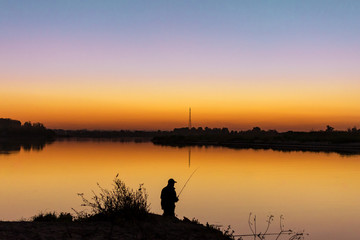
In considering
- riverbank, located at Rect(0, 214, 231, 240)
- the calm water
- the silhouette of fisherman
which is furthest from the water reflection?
riverbank, located at Rect(0, 214, 231, 240)

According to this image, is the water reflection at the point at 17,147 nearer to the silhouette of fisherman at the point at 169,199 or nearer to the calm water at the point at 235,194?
the calm water at the point at 235,194

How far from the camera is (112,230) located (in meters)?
8.12

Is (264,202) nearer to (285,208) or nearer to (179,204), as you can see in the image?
(285,208)

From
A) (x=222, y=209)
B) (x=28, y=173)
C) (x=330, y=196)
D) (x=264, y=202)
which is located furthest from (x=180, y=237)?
(x=28, y=173)

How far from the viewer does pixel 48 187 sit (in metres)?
21.0

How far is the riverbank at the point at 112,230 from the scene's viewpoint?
24.7 ft

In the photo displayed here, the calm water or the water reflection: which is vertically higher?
the water reflection

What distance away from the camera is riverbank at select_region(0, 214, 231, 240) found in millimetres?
7520

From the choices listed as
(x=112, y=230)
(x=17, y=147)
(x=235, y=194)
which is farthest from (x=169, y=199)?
(x=17, y=147)

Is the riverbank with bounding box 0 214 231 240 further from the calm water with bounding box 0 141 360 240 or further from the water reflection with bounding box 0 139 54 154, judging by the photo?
the water reflection with bounding box 0 139 54 154

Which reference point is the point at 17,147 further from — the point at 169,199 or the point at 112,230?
the point at 112,230

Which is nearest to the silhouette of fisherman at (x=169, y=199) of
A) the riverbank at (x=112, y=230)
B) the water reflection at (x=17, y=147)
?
the riverbank at (x=112, y=230)

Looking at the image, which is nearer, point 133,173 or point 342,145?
point 133,173

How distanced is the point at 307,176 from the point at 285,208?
1243 centimetres
